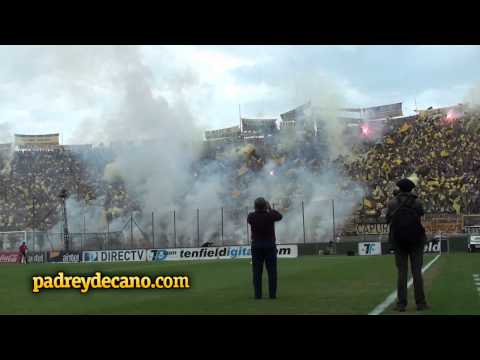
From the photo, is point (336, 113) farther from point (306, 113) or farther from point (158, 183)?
point (158, 183)

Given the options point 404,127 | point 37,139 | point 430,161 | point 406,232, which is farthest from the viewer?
point 37,139

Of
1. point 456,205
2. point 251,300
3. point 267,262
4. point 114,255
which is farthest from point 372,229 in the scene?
point 251,300

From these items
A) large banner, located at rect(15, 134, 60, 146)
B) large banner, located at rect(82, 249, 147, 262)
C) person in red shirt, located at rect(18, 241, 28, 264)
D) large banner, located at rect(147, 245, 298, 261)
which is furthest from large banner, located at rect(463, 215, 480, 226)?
large banner, located at rect(15, 134, 60, 146)

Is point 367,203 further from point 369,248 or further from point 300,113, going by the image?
point 300,113

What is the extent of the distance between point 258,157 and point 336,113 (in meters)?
11.5

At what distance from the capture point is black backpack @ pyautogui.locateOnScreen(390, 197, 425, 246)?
975 centimetres

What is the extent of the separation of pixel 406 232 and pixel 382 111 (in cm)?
6923

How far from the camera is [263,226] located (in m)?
12.0

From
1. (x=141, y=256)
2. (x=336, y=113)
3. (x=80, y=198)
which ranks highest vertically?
(x=336, y=113)

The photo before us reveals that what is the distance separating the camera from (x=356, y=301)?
10859 mm

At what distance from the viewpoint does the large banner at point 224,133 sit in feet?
268

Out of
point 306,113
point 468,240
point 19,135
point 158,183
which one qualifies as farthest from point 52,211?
point 468,240

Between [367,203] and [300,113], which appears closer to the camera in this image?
[367,203]
